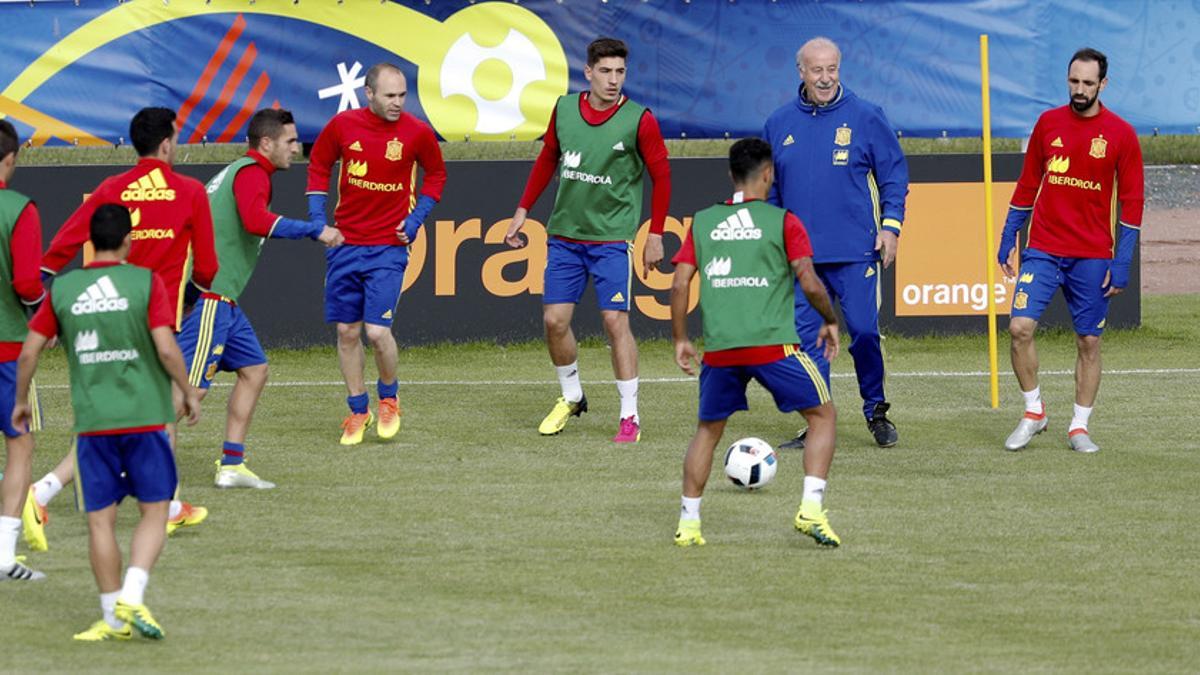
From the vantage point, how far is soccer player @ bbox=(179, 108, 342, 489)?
11.1 meters

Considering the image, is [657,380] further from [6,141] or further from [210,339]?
[6,141]

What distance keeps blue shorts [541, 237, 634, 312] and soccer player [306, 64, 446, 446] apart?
96 centimetres

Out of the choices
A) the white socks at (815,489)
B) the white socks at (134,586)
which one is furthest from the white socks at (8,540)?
the white socks at (815,489)

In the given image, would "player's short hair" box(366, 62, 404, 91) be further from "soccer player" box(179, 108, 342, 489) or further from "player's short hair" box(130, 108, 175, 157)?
"player's short hair" box(130, 108, 175, 157)

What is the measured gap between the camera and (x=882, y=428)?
1318cm

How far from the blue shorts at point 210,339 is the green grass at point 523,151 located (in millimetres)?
8139

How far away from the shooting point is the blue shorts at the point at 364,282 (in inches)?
520

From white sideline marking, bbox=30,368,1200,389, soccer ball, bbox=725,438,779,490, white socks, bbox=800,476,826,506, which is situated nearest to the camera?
white socks, bbox=800,476,826,506

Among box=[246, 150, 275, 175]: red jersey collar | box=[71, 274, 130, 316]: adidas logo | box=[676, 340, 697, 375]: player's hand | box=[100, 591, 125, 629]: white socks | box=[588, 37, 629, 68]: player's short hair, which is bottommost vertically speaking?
box=[100, 591, 125, 629]: white socks

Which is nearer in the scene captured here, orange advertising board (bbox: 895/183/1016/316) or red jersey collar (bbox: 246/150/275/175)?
red jersey collar (bbox: 246/150/275/175)

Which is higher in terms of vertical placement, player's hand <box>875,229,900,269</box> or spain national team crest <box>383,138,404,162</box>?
spain national team crest <box>383,138,404,162</box>

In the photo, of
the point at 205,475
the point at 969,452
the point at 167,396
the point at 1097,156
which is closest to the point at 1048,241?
the point at 1097,156

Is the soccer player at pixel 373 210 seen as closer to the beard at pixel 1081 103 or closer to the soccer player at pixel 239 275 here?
the soccer player at pixel 239 275

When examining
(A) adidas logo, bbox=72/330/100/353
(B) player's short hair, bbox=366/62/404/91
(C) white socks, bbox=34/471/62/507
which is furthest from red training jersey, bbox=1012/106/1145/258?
(A) adidas logo, bbox=72/330/100/353
